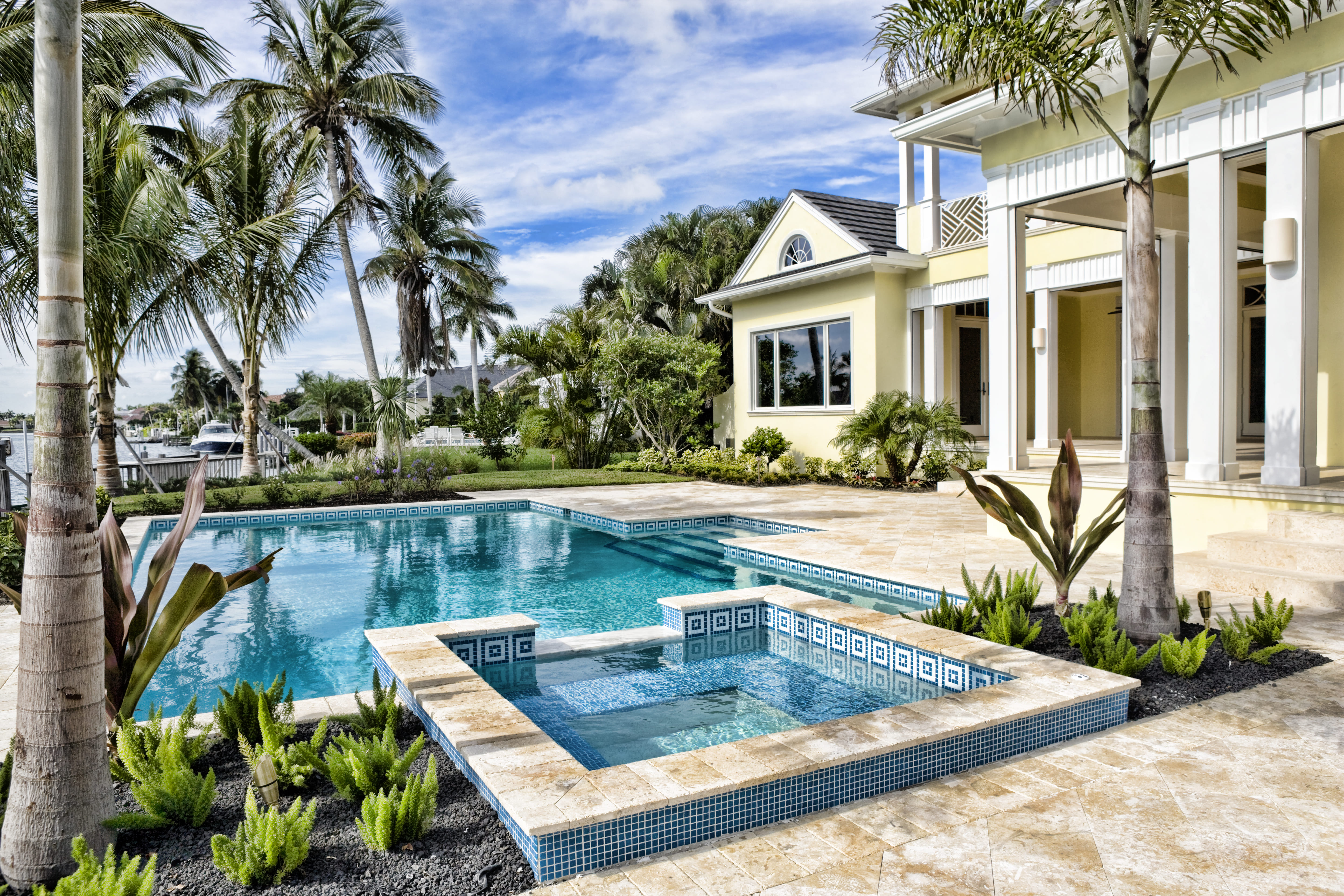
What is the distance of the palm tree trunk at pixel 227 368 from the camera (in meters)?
14.8

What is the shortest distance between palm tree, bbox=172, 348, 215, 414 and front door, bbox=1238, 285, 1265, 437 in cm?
8023

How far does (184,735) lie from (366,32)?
19.6m

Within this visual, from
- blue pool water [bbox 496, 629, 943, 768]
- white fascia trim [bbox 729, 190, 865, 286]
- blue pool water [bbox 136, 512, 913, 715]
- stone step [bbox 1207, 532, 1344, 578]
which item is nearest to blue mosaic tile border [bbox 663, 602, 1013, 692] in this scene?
blue pool water [bbox 496, 629, 943, 768]

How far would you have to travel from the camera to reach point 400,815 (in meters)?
2.86

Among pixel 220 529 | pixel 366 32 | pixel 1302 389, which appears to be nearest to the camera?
pixel 1302 389

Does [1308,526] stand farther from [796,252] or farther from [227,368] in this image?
[227,368]

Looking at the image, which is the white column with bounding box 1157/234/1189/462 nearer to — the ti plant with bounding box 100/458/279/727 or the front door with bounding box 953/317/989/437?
the front door with bounding box 953/317/989/437

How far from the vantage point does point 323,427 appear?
5119 cm

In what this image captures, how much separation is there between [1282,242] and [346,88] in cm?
1880

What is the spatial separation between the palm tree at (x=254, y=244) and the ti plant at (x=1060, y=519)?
1363 cm

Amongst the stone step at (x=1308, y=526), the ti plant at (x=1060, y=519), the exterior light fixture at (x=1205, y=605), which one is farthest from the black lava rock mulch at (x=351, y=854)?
the stone step at (x=1308, y=526)

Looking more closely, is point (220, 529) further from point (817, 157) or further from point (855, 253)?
point (817, 157)

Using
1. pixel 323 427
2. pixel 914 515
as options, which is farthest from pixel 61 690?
pixel 323 427

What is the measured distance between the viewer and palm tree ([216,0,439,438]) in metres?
18.7
